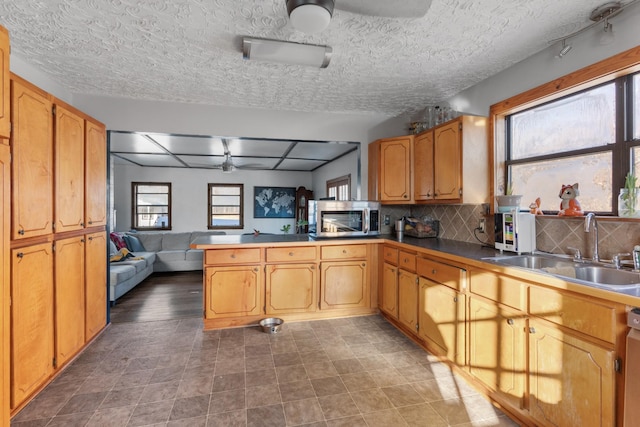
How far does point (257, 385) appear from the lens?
2045 mm

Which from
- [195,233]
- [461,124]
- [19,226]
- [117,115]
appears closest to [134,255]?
[195,233]

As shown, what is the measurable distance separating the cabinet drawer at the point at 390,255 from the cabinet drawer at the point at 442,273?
A: 0.41 metres

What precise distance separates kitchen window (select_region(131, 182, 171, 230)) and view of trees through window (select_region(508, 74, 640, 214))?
675 centimetres

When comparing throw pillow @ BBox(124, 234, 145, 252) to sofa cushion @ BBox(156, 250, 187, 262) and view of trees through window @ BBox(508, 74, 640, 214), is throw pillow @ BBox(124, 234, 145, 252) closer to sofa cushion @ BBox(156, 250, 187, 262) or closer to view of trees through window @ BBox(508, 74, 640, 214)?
sofa cushion @ BBox(156, 250, 187, 262)

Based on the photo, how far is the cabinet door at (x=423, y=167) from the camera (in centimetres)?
302

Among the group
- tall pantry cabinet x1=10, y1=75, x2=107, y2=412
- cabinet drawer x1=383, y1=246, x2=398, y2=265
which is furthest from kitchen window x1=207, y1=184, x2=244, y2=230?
cabinet drawer x1=383, y1=246, x2=398, y2=265

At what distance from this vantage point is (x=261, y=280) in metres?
3.06

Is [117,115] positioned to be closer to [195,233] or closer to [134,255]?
[134,255]

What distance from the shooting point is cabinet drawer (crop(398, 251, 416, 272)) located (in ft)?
8.87

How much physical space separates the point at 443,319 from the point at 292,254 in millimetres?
Result: 1555

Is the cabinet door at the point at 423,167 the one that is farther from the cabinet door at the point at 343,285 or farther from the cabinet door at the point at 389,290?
the cabinet door at the point at 343,285

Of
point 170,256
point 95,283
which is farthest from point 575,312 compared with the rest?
point 170,256

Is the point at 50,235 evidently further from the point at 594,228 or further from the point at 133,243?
the point at 133,243

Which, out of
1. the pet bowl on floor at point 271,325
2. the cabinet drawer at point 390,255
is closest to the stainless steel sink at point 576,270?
the cabinet drawer at point 390,255
